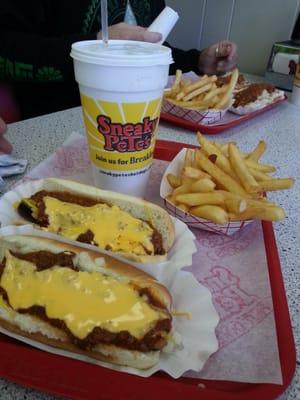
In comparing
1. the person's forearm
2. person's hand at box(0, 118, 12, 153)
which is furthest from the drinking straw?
the person's forearm

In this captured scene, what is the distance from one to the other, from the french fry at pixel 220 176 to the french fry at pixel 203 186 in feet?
0.16

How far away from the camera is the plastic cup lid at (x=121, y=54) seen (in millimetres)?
895

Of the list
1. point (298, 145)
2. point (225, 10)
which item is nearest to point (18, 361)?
point (298, 145)

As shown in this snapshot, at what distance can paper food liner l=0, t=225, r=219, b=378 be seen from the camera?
27.6 inches

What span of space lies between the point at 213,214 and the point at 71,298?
457mm

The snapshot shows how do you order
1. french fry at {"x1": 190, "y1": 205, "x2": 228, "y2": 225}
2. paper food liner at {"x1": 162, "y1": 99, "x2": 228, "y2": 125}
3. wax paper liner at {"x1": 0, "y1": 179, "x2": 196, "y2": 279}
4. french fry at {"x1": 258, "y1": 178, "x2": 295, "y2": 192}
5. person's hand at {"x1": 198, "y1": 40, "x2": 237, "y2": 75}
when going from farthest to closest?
person's hand at {"x1": 198, "y1": 40, "x2": 237, "y2": 75}
paper food liner at {"x1": 162, "y1": 99, "x2": 228, "y2": 125}
french fry at {"x1": 258, "y1": 178, "x2": 295, "y2": 192}
french fry at {"x1": 190, "y1": 205, "x2": 228, "y2": 225}
wax paper liner at {"x1": 0, "y1": 179, "x2": 196, "y2": 279}

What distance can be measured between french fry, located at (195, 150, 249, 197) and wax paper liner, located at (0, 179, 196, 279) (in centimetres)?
20

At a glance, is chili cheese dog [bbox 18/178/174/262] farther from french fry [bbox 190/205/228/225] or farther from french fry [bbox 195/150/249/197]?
french fry [bbox 195/150/249/197]

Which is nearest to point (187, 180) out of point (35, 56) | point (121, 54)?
point (121, 54)

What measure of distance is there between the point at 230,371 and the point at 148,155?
0.63m

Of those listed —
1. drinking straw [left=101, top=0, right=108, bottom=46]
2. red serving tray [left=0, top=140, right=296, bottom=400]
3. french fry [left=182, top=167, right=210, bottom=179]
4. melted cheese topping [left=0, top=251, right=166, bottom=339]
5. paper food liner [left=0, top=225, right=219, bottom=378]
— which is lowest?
paper food liner [left=0, top=225, right=219, bottom=378]

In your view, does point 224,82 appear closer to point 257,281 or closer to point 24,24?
point 24,24

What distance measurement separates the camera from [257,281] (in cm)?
93

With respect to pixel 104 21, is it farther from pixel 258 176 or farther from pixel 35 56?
pixel 35 56
